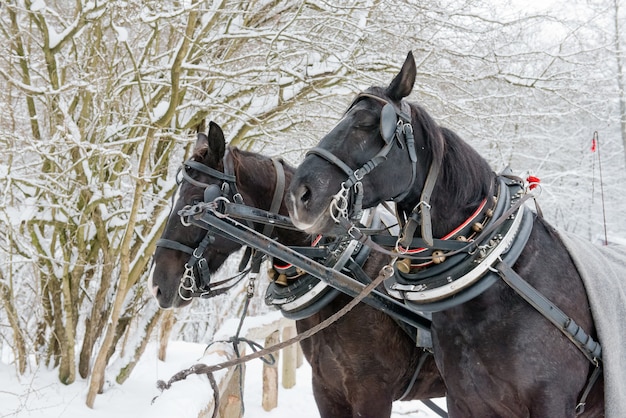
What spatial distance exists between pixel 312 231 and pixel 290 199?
0.14 m

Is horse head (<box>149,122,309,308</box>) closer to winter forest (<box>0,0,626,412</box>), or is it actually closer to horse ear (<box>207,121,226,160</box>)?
horse ear (<box>207,121,226,160</box>)

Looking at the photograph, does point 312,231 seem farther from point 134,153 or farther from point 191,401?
point 134,153

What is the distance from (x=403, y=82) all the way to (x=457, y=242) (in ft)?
2.10

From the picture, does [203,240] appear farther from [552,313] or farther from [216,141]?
[552,313]

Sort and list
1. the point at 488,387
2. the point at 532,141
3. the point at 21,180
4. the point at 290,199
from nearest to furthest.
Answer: the point at 290,199 < the point at 488,387 < the point at 21,180 < the point at 532,141

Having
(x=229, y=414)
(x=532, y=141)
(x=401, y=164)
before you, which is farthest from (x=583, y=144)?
(x=401, y=164)

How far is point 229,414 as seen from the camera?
4.20 metres

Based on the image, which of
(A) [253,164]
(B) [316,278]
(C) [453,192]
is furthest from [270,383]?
(C) [453,192]

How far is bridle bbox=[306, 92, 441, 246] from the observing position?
208cm

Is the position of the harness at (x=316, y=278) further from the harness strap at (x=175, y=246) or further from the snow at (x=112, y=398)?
the snow at (x=112, y=398)

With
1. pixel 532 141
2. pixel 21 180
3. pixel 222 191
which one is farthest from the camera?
pixel 532 141

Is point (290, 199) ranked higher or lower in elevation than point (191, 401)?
higher

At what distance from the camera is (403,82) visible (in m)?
2.23

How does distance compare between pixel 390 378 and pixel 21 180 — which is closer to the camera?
pixel 390 378
